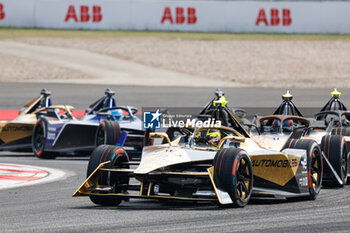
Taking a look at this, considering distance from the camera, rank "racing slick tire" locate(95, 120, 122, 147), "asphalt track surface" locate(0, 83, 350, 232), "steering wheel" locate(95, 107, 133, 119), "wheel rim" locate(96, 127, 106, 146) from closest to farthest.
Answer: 1. "asphalt track surface" locate(0, 83, 350, 232)
2. "racing slick tire" locate(95, 120, 122, 147)
3. "wheel rim" locate(96, 127, 106, 146)
4. "steering wheel" locate(95, 107, 133, 119)

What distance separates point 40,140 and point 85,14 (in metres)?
32.1

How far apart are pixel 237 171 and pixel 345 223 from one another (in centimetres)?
159

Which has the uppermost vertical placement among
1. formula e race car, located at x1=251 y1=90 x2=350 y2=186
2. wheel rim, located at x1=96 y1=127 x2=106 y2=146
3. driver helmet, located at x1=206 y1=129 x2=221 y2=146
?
driver helmet, located at x1=206 y1=129 x2=221 y2=146

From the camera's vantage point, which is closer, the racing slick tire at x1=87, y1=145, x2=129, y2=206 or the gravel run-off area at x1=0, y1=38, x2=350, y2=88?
the racing slick tire at x1=87, y1=145, x2=129, y2=206

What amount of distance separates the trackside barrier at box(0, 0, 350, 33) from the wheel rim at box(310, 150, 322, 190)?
38834 mm

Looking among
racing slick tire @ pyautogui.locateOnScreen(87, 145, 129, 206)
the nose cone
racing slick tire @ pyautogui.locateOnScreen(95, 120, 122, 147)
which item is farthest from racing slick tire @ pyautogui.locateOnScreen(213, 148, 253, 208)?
racing slick tire @ pyautogui.locateOnScreen(95, 120, 122, 147)

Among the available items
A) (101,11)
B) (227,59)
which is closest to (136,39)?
(101,11)

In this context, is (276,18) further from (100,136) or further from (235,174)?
(235,174)

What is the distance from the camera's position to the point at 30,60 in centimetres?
4341

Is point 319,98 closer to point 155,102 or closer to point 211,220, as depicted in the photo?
point 155,102

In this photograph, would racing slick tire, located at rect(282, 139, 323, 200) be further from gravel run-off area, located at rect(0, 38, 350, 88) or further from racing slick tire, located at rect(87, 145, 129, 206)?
gravel run-off area, located at rect(0, 38, 350, 88)

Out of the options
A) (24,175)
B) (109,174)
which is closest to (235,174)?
(109,174)

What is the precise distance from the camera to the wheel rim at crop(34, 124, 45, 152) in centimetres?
1930

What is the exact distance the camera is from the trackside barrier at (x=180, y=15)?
5047 cm
